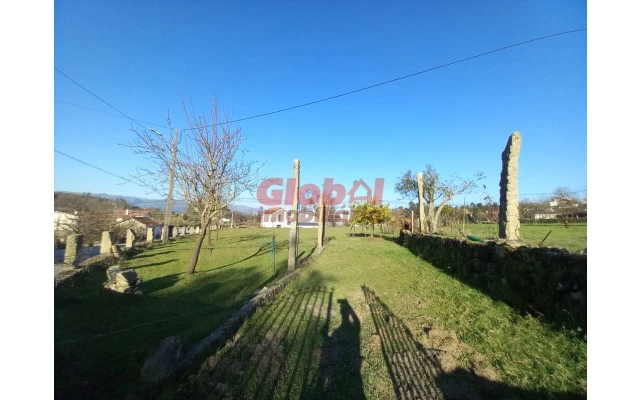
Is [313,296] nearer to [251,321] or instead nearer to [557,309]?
[251,321]

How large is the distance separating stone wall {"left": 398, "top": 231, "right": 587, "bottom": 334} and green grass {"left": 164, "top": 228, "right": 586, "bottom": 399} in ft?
0.77

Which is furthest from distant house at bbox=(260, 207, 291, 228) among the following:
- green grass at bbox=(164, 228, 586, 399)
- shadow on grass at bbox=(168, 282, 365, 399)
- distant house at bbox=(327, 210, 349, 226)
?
shadow on grass at bbox=(168, 282, 365, 399)

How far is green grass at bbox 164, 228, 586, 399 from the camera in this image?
7.92 ft

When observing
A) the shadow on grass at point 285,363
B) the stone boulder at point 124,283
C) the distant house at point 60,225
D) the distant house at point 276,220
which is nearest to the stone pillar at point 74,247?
the stone boulder at point 124,283

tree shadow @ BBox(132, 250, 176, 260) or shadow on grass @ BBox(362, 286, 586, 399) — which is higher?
shadow on grass @ BBox(362, 286, 586, 399)

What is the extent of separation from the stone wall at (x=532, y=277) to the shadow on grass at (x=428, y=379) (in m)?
1.36

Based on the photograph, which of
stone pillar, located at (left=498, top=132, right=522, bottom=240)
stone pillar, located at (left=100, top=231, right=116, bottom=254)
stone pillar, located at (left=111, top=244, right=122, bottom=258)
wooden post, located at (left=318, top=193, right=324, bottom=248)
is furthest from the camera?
wooden post, located at (left=318, top=193, right=324, bottom=248)

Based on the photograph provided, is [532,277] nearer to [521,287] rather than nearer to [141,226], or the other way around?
[521,287]

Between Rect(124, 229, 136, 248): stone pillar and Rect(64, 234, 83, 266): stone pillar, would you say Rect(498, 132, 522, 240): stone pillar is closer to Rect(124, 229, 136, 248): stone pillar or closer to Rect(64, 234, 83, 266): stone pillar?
Rect(64, 234, 83, 266): stone pillar

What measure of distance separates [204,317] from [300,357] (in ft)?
6.56

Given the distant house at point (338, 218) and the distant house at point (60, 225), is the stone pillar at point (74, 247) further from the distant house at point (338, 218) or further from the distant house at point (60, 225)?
the distant house at point (338, 218)

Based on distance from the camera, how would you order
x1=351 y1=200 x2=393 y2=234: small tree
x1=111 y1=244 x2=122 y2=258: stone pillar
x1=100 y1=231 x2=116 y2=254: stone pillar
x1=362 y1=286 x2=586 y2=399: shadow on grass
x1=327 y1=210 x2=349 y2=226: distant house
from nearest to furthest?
x1=362 y1=286 x2=586 y2=399: shadow on grass
x1=100 y1=231 x2=116 y2=254: stone pillar
x1=111 y1=244 x2=122 y2=258: stone pillar
x1=351 y1=200 x2=393 y2=234: small tree
x1=327 y1=210 x2=349 y2=226: distant house

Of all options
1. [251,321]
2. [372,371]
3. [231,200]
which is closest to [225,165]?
[231,200]

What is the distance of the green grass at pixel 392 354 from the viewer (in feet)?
7.92
